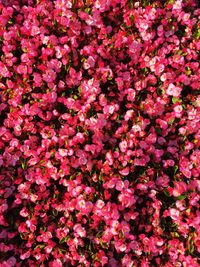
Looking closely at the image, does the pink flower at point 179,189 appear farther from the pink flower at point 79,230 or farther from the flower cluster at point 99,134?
the pink flower at point 79,230

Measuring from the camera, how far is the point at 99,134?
381 cm

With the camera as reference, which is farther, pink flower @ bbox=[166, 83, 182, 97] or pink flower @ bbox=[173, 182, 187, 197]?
pink flower @ bbox=[166, 83, 182, 97]

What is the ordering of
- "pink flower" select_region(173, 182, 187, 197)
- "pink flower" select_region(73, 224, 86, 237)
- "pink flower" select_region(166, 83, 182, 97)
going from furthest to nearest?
"pink flower" select_region(166, 83, 182, 97)
"pink flower" select_region(173, 182, 187, 197)
"pink flower" select_region(73, 224, 86, 237)

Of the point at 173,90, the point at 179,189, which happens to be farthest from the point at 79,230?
the point at 173,90

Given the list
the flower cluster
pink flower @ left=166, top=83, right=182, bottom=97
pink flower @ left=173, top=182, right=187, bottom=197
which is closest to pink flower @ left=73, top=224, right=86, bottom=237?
the flower cluster

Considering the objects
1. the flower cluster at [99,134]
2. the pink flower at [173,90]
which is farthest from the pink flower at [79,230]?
the pink flower at [173,90]

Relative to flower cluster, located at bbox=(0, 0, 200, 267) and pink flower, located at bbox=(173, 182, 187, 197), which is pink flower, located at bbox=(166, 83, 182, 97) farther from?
pink flower, located at bbox=(173, 182, 187, 197)

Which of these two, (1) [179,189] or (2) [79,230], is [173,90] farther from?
(2) [79,230]

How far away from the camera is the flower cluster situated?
3629 millimetres

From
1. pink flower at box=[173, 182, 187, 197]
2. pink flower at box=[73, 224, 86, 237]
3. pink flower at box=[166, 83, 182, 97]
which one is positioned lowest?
pink flower at box=[73, 224, 86, 237]

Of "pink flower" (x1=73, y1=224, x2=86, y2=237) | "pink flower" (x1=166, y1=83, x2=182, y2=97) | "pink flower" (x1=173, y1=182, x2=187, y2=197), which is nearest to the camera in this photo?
"pink flower" (x1=73, y1=224, x2=86, y2=237)

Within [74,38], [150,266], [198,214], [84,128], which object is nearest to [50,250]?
Answer: [150,266]

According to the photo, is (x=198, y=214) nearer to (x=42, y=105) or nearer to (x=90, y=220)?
(x=90, y=220)

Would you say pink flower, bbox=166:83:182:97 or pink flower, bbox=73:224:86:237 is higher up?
pink flower, bbox=166:83:182:97
